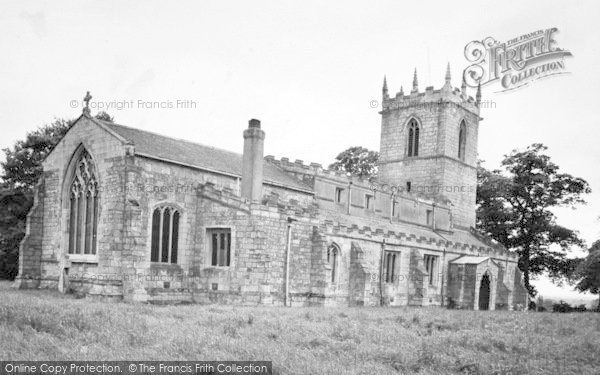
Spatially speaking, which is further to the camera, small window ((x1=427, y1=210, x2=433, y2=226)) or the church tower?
the church tower

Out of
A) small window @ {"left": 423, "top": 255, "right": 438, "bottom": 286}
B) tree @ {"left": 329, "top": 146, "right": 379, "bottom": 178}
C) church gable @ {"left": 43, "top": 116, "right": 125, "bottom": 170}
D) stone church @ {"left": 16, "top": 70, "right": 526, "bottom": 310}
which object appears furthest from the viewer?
tree @ {"left": 329, "top": 146, "right": 379, "bottom": 178}

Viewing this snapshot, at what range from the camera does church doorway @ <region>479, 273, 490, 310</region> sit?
38438mm

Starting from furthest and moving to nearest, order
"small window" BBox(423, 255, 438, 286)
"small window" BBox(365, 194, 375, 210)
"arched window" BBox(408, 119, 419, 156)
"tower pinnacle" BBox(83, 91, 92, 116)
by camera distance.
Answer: "arched window" BBox(408, 119, 419, 156) < "small window" BBox(365, 194, 375, 210) < "small window" BBox(423, 255, 438, 286) < "tower pinnacle" BBox(83, 91, 92, 116)

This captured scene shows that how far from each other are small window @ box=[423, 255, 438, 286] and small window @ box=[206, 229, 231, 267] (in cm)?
1528

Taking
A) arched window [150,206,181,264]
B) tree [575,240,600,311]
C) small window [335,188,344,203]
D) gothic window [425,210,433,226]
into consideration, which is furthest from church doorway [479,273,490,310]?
arched window [150,206,181,264]

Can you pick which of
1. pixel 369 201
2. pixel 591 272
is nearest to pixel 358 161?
pixel 369 201

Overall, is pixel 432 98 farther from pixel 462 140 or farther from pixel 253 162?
pixel 253 162

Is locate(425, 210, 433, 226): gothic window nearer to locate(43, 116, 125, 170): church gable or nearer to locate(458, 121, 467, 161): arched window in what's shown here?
locate(458, 121, 467, 161): arched window

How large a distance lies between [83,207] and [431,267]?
21080mm

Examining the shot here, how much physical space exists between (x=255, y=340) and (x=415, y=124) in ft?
124

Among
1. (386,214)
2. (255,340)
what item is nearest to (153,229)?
(255,340)

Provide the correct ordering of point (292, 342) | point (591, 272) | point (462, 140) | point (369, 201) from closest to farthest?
point (292, 342), point (591, 272), point (369, 201), point (462, 140)

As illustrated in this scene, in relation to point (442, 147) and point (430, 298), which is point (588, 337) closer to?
point (430, 298)

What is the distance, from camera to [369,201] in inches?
1588
